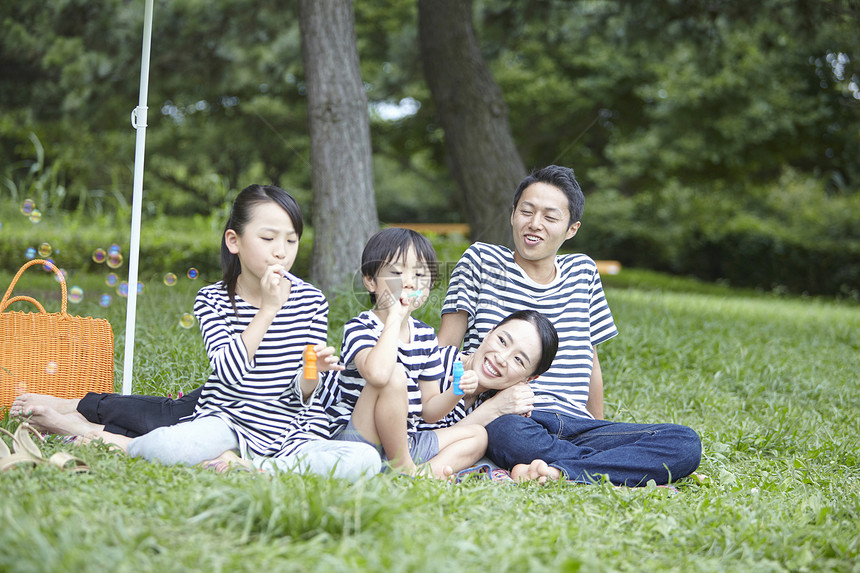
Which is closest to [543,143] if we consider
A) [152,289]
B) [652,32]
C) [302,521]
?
[652,32]

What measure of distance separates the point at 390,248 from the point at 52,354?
1.27 metres

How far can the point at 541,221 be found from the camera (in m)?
2.77

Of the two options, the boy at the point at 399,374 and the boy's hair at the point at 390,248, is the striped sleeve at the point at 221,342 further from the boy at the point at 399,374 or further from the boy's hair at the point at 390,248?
the boy's hair at the point at 390,248

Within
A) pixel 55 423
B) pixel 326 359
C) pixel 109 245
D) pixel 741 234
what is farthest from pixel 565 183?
pixel 741 234

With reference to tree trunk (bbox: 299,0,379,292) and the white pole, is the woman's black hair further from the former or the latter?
tree trunk (bbox: 299,0,379,292)

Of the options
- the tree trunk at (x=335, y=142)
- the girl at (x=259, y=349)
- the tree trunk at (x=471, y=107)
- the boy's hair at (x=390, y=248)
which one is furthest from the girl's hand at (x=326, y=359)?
the tree trunk at (x=471, y=107)

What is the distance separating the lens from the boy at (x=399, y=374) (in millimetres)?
2219

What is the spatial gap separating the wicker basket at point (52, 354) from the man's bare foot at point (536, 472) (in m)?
1.49

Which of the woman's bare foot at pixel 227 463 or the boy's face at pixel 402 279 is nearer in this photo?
the woman's bare foot at pixel 227 463

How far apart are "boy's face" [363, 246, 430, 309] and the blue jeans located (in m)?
0.53

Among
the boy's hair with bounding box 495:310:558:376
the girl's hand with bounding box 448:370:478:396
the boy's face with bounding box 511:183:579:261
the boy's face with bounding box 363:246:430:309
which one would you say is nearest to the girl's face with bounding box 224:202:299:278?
the boy's face with bounding box 363:246:430:309

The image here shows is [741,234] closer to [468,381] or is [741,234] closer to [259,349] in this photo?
[468,381]

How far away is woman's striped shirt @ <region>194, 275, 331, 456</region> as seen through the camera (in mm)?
2326

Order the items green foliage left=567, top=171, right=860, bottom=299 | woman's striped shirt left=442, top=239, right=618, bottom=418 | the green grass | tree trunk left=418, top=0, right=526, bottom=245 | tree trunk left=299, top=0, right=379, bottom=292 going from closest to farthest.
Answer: the green grass → woman's striped shirt left=442, top=239, right=618, bottom=418 → tree trunk left=299, top=0, right=379, bottom=292 → tree trunk left=418, top=0, right=526, bottom=245 → green foliage left=567, top=171, right=860, bottom=299
